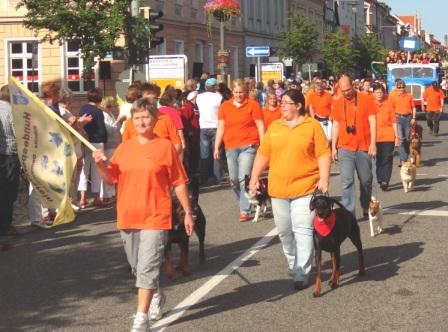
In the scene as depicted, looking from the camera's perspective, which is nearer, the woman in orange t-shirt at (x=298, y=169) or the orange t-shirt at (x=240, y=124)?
the woman in orange t-shirt at (x=298, y=169)

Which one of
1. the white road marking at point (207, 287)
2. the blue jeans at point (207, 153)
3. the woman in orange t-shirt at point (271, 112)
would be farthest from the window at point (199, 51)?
the white road marking at point (207, 287)

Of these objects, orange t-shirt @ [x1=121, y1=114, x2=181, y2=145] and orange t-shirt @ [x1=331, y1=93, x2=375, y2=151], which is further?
orange t-shirt @ [x1=331, y1=93, x2=375, y2=151]

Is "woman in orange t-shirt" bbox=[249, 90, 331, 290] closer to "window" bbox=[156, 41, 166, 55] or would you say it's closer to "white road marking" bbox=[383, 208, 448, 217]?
"white road marking" bbox=[383, 208, 448, 217]

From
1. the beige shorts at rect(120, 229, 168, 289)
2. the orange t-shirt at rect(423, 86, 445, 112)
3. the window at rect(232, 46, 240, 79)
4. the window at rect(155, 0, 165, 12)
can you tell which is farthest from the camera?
the window at rect(232, 46, 240, 79)

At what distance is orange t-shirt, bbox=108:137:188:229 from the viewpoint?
5734mm

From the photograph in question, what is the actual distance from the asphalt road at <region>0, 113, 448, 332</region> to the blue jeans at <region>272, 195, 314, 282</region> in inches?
8.6

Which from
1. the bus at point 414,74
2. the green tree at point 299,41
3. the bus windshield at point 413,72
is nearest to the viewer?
the bus at point 414,74

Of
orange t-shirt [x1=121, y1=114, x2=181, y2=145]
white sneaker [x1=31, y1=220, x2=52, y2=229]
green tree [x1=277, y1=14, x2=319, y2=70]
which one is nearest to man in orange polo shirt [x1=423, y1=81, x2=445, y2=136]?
green tree [x1=277, y1=14, x2=319, y2=70]

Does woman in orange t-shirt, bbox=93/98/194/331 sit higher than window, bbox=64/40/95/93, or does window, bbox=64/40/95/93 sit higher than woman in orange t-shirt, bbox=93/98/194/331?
window, bbox=64/40/95/93

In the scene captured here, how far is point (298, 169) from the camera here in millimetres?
6965

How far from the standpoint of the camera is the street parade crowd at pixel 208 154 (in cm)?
577

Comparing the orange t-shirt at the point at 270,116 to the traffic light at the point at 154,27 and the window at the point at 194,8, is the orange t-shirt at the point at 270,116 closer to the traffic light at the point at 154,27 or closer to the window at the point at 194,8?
the traffic light at the point at 154,27

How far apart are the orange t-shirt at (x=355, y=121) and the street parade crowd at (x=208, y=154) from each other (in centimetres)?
1

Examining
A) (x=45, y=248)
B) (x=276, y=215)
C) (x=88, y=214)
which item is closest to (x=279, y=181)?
(x=276, y=215)
